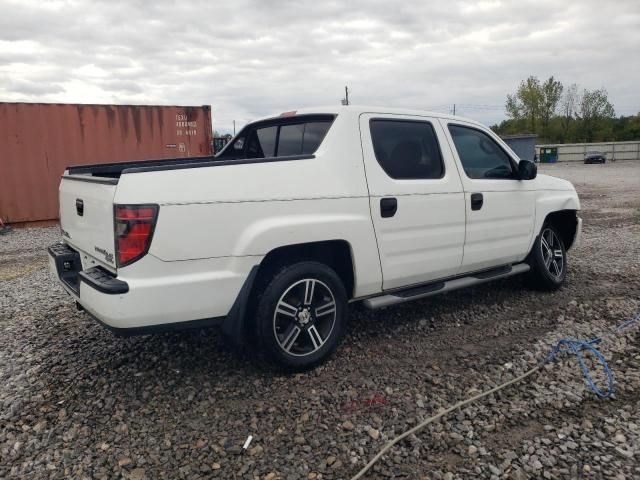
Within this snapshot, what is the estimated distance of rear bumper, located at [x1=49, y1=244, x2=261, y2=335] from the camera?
2.81 m

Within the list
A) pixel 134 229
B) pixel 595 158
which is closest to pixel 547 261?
pixel 134 229

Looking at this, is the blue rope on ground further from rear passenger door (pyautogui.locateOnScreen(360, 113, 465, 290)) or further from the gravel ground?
rear passenger door (pyautogui.locateOnScreen(360, 113, 465, 290))

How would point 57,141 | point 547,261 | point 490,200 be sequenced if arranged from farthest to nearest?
point 57,141, point 547,261, point 490,200

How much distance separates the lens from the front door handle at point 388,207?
360cm

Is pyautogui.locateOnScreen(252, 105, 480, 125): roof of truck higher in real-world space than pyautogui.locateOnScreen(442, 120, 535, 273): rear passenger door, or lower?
higher

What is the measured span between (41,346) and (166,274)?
1.96 metres

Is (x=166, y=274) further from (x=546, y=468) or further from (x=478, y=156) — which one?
(x=478, y=156)

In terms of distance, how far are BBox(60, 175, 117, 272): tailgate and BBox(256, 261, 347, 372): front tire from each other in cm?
99

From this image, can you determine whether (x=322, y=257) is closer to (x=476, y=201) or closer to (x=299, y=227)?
(x=299, y=227)

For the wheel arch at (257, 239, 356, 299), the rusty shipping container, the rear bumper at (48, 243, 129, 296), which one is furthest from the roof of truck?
the rusty shipping container

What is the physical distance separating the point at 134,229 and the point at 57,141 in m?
9.50

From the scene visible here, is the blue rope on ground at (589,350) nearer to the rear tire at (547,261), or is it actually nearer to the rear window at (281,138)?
the rear tire at (547,261)

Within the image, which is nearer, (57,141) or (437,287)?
(437,287)

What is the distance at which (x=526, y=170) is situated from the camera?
461cm
